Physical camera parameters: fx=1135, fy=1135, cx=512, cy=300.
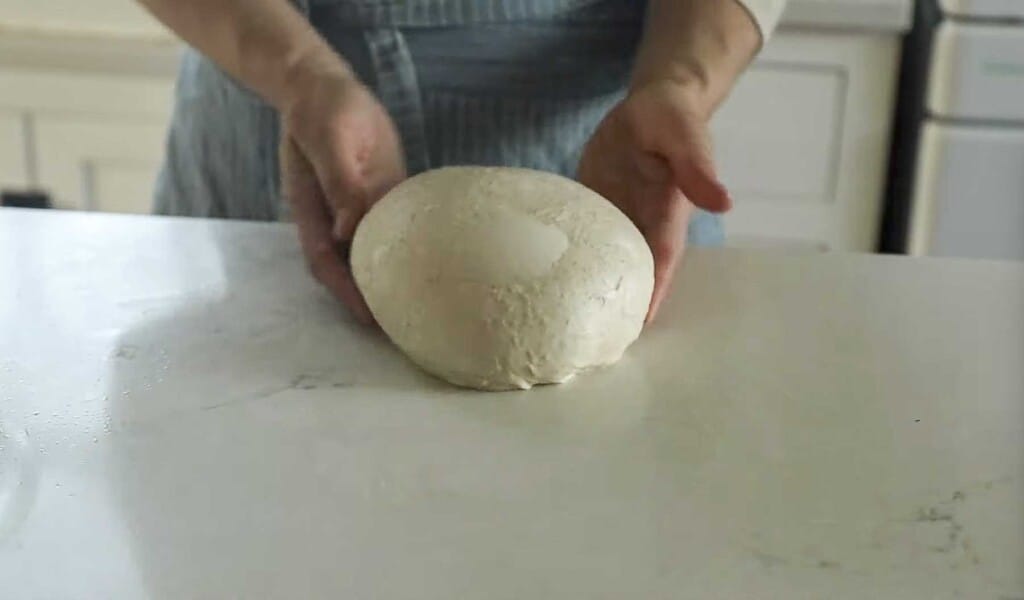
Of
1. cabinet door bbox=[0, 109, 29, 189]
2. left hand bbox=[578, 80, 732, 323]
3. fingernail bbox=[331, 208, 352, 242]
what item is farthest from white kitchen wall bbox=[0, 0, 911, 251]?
fingernail bbox=[331, 208, 352, 242]

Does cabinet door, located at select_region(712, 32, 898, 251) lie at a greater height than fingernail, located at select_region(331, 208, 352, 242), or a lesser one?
lesser

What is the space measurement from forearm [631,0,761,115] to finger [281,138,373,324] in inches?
6.8

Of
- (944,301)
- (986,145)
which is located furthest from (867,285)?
(986,145)

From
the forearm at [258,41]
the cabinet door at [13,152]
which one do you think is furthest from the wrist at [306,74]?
the cabinet door at [13,152]

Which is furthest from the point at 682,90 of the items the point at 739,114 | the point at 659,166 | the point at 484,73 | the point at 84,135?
the point at 84,135

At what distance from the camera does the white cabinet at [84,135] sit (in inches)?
49.1

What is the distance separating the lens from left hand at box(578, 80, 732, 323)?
502 millimetres

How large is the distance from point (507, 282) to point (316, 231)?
14 centimetres

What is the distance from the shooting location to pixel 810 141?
117cm

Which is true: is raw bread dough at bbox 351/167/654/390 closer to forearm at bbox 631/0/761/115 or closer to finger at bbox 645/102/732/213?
finger at bbox 645/102/732/213

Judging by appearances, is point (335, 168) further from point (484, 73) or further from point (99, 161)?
point (99, 161)

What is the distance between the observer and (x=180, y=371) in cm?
45

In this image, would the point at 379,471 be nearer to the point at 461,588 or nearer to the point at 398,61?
the point at 461,588

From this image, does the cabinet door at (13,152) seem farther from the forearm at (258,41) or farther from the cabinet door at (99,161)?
the forearm at (258,41)
